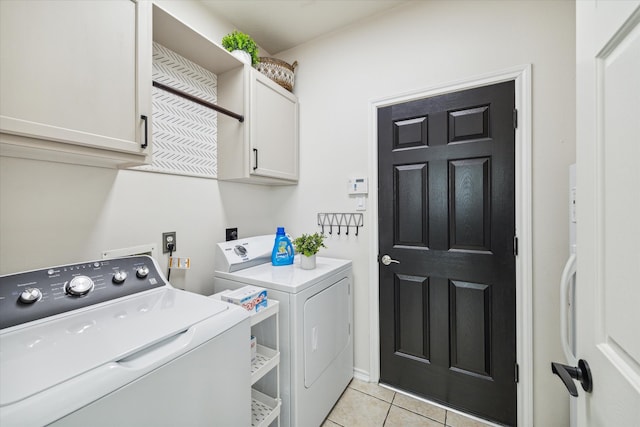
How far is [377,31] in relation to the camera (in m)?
1.94

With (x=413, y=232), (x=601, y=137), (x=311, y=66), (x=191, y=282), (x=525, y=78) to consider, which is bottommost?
(x=191, y=282)

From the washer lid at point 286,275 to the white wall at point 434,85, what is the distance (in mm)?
337

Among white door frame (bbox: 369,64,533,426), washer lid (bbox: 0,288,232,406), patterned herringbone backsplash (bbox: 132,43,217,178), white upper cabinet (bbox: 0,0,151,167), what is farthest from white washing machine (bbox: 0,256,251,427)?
white door frame (bbox: 369,64,533,426)

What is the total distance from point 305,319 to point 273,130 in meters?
1.38

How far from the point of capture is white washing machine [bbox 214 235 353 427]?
53.9 inches

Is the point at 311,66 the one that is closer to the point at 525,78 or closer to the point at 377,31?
the point at 377,31

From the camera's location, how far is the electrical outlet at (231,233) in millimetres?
1935

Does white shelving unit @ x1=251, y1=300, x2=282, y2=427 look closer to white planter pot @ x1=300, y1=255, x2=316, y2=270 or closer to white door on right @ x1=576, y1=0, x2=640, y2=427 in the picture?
white planter pot @ x1=300, y1=255, x2=316, y2=270

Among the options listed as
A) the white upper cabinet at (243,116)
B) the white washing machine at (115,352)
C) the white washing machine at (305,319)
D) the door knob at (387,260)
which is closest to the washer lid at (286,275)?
the white washing machine at (305,319)

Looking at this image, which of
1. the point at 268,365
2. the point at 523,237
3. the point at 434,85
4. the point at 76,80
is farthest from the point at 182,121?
the point at 523,237

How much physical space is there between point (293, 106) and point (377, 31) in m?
0.85

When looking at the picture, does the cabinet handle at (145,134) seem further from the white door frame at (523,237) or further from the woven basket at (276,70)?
the white door frame at (523,237)

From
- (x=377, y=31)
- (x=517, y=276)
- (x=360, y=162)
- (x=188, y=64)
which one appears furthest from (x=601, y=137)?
(x=188, y=64)

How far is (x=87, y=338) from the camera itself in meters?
0.75
